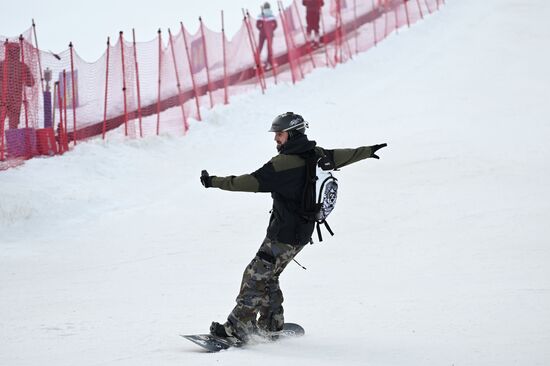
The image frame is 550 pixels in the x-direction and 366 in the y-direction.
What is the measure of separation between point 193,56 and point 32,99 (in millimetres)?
5225

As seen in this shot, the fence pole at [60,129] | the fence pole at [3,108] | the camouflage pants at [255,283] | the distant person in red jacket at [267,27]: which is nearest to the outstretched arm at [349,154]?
the camouflage pants at [255,283]

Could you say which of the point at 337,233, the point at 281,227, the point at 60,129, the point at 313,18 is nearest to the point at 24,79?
the point at 60,129

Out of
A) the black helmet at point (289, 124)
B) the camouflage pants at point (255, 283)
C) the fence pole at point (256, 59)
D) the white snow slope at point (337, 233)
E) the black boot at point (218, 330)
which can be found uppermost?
the black helmet at point (289, 124)

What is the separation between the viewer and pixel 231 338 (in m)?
6.46

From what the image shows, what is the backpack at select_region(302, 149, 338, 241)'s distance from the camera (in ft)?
21.0

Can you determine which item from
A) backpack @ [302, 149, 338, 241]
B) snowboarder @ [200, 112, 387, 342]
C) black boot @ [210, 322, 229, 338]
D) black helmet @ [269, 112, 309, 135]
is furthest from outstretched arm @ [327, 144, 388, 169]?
black boot @ [210, 322, 229, 338]

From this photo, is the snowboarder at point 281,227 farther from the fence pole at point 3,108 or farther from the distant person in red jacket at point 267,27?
the distant person in red jacket at point 267,27

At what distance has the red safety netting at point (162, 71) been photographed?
14.1 m

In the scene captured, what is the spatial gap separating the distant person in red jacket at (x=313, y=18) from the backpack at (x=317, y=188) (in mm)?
17708

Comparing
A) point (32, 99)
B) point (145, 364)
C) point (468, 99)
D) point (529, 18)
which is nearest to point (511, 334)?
point (145, 364)

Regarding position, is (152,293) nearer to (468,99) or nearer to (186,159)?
(186,159)

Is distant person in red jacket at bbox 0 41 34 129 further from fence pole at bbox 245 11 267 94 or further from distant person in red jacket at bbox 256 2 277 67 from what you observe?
distant person in red jacket at bbox 256 2 277 67

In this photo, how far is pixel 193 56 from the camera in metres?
18.6

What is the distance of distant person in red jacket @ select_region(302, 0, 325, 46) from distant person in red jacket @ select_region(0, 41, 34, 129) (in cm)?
1128
